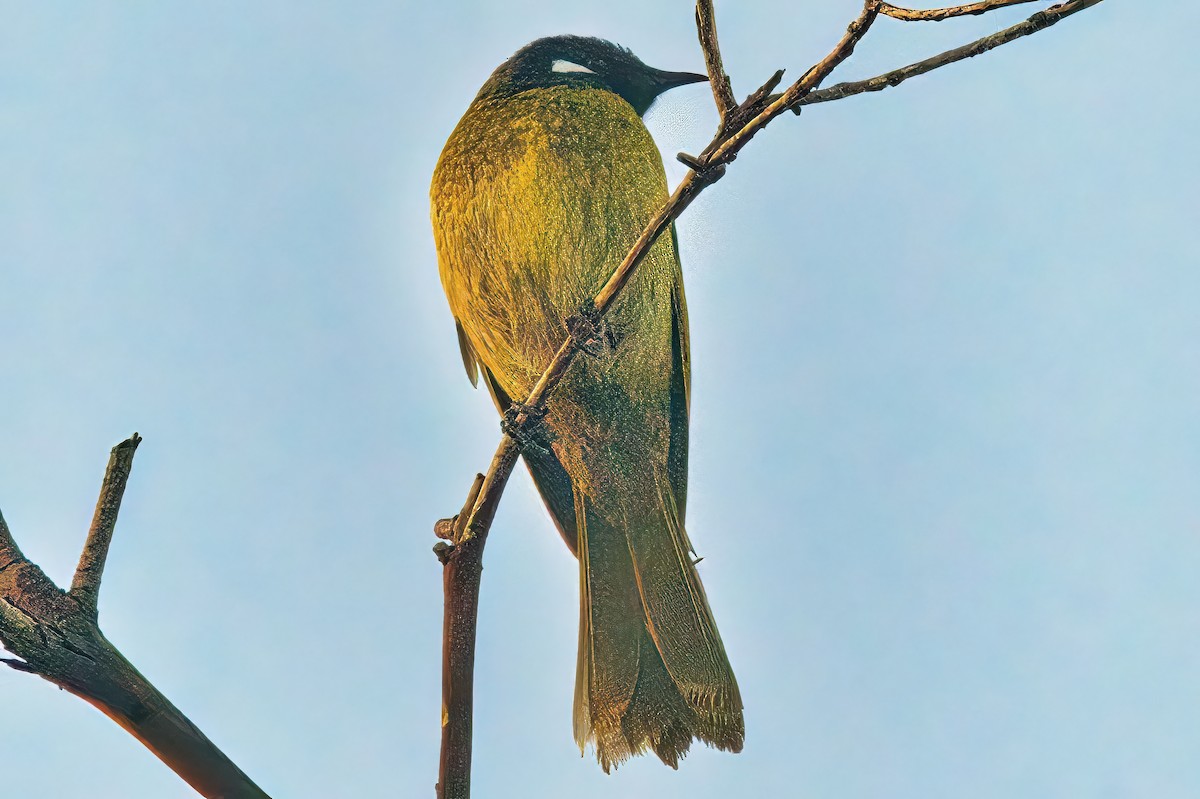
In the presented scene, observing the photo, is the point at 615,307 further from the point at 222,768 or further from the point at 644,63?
the point at 222,768

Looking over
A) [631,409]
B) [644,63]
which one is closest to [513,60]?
[644,63]

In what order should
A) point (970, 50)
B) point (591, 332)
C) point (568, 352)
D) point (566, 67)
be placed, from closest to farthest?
1. point (970, 50)
2. point (568, 352)
3. point (591, 332)
4. point (566, 67)

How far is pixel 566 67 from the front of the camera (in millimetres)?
1344

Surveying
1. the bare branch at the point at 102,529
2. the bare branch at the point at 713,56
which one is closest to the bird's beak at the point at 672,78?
the bare branch at the point at 713,56

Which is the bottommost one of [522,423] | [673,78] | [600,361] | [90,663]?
[90,663]

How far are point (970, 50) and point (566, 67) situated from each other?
26.4 inches

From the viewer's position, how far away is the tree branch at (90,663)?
0.79 meters

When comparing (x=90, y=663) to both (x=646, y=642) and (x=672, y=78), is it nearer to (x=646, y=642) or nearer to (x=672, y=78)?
(x=646, y=642)

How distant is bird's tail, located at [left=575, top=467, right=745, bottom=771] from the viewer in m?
1.12

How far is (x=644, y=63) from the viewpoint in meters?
1.35

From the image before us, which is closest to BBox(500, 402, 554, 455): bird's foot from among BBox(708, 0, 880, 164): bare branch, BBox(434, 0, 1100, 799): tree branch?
BBox(434, 0, 1100, 799): tree branch

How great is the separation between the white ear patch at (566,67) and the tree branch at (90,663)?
842 millimetres

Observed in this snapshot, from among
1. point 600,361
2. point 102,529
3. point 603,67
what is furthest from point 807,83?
point 102,529

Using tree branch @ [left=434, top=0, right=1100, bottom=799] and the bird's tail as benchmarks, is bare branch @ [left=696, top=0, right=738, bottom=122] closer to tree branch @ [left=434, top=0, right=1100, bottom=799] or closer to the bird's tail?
tree branch @ [left=434, top=0, right=1100, bottom=799]
